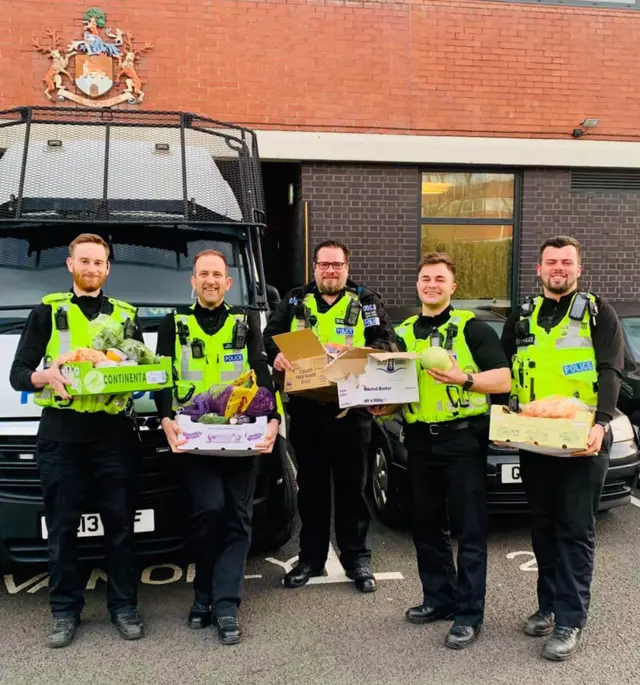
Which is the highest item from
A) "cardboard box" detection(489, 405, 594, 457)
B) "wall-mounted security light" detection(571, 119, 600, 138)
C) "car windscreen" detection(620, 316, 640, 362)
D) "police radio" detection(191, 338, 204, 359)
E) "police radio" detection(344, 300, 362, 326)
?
"wall-mounted security light" detection(571, 119, 600, 138)

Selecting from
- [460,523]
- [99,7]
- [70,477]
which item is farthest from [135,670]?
[99,7]

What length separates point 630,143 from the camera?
9.89 meters

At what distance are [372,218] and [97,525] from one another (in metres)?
6.85

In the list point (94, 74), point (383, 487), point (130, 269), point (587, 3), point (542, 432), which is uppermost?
point (587, 3)

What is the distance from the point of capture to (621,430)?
15.9ft

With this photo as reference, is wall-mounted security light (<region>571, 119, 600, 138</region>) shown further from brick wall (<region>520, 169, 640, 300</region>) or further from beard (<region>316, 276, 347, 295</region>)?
beard (<region>316, 276, 347, 295</region>)

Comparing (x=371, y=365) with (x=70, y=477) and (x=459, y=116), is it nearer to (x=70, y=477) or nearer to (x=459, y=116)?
(x=70, y=477)

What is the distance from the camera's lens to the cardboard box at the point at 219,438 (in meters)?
3.29

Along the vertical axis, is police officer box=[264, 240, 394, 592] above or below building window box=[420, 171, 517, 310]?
below

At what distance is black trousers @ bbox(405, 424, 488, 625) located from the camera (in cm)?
341

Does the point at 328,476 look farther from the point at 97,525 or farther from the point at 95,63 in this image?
the point at 95,63

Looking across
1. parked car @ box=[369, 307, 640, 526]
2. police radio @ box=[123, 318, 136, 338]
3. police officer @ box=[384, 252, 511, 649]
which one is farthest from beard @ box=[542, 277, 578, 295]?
police radio @ box=[123, 318, 136, 338]

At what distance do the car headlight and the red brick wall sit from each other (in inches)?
230

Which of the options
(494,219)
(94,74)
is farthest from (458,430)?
(94,74)
